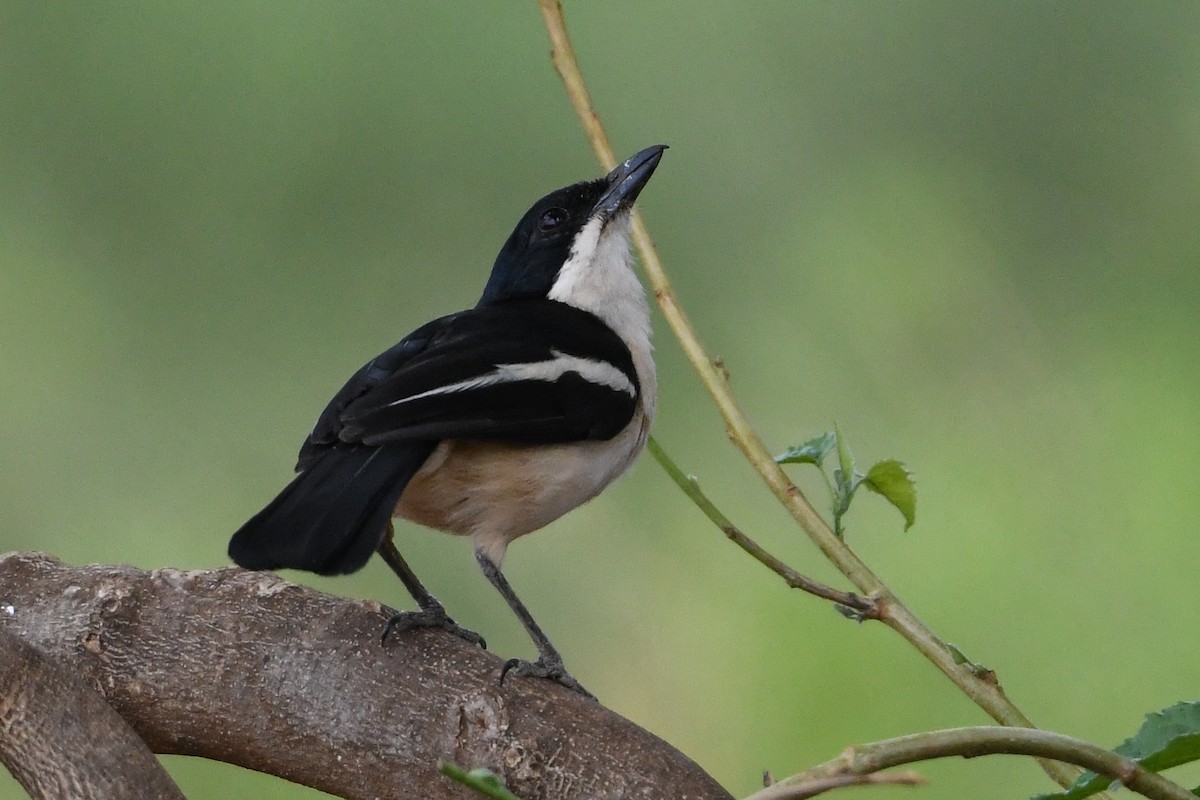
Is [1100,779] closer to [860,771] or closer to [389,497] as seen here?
[860,771]

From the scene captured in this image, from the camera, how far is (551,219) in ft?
5.79

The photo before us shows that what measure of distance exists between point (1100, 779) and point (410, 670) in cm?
61

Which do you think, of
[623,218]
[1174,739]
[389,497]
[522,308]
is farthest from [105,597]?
[1174,739]

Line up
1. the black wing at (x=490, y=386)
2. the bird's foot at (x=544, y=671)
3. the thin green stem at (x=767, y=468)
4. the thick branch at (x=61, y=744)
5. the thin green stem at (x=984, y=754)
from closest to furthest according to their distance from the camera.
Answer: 1. the thin green stem at (x=984, y=754)
2. the thin green stem at (x=767, y=468)
3. the thick branch at (x=61, y=744)
4. the bird's foot at (x=544, y=671)
5. the black wing at (x=490, y=386)

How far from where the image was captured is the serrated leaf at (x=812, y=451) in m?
1.09

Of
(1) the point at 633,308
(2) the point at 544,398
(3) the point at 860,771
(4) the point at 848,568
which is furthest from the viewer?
(1) the point at 633,308

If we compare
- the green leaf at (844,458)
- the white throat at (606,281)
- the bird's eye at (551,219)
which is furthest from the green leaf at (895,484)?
the bird's eye at (551,219)

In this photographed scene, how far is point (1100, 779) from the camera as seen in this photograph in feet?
2.38

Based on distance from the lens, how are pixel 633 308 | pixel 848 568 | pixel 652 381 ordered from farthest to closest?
pixel 633 308
pixel 652 381
pixel 848 568

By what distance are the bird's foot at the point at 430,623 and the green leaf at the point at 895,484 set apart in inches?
15.8

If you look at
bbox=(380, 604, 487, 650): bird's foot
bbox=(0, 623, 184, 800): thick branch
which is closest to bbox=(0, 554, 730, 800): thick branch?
bbox=(380, 604, 487, 650): bird's foot

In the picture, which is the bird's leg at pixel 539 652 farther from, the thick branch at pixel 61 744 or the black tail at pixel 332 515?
the thick branch at pixel 61 744

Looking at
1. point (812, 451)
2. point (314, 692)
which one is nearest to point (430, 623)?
point (314, 692)

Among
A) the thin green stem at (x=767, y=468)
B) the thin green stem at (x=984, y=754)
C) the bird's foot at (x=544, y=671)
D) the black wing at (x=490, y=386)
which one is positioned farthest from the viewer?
the black wing at (x=490, y=386)
